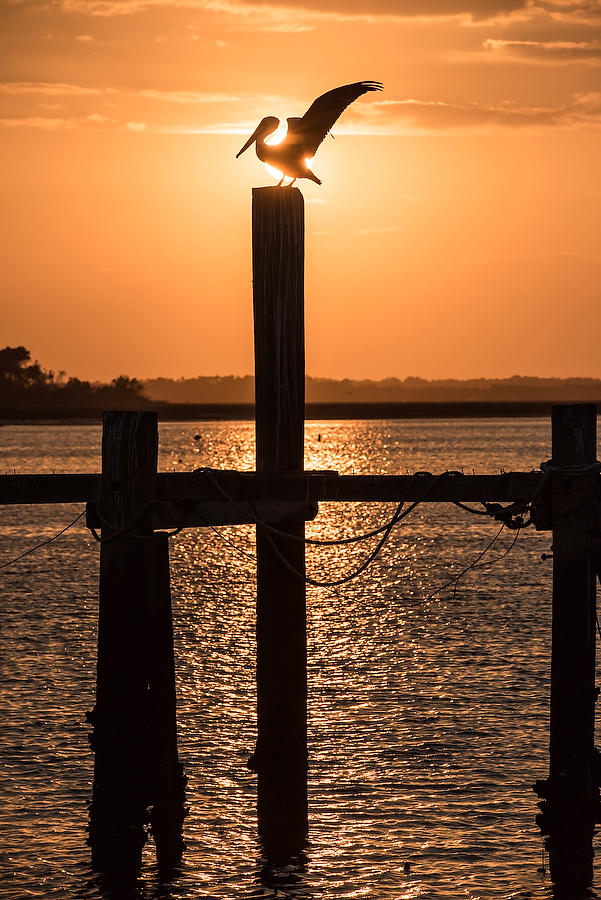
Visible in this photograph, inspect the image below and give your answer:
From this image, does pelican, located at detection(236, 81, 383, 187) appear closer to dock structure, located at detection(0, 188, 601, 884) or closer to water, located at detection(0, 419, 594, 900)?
dock structure, located at detection(0, 188, 601, 884)

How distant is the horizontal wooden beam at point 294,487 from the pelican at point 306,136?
2658mm

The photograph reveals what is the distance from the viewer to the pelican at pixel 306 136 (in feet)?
32.6

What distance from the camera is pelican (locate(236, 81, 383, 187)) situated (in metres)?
9.92

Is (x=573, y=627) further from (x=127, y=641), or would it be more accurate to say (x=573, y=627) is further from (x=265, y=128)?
(x=265, y=128)

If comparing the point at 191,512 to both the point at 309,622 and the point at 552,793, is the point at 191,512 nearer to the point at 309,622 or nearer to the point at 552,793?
the point at 552,793

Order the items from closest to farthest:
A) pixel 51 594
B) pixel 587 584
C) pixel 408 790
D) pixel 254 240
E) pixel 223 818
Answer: pixel 587 584 → pixel 254 240 → pixel 223 818 → pixel 408 790 → pixel 51 594

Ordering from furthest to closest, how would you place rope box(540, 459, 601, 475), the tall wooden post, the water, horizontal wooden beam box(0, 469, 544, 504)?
the water → the tall wooden post → horizontal wooden beam box(0, 469, 544, 504) → rope box(540, 459, 601, 475)

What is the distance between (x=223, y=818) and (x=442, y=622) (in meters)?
12.9

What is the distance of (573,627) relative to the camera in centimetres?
898

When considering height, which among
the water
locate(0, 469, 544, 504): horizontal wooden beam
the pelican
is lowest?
the water

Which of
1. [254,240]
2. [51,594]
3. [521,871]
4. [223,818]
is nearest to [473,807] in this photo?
[521,871]

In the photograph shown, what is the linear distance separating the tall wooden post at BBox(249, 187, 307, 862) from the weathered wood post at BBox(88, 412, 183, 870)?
0.89 meters

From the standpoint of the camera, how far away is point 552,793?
360 inches

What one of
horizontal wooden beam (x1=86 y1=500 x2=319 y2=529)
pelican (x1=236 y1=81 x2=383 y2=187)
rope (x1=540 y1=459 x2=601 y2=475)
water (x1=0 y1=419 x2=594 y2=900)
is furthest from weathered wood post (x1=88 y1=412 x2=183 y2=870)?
rope (x1=540 y1=459 x2=601 y2=475)
